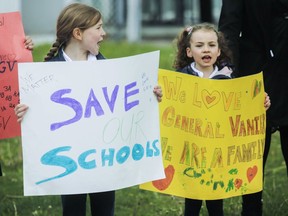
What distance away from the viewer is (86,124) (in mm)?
4105

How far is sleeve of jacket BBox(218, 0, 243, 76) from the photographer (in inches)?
190

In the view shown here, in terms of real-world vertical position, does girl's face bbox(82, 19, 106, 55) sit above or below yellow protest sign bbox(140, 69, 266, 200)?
above

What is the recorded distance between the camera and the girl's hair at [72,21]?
4270 millimetres

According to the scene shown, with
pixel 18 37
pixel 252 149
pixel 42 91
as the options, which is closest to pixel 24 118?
pixel 42 91

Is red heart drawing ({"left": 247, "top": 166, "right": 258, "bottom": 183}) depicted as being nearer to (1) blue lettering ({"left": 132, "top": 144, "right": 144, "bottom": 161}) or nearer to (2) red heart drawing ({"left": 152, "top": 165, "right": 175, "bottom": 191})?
(2) red heart drawing ({"left": 152, "top": 165, "right": 175, "bottom": 191})

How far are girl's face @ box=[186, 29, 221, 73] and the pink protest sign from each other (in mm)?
906

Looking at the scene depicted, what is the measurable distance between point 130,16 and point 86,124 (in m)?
16.0

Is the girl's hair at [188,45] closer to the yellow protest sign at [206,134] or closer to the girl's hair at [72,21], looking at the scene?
the yellow protest sign at [206,134]

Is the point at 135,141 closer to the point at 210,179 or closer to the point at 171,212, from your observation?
the point at 210,179

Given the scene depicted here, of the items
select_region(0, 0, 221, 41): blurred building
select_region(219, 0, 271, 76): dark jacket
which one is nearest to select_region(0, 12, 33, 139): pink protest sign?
select_region(219, 0, 271, 76): dark jacket

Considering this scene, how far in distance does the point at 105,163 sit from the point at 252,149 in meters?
0.89

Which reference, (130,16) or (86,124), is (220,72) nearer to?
(86,124)

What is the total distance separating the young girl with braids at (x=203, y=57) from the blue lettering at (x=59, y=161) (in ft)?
2.94

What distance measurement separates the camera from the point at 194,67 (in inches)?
183
